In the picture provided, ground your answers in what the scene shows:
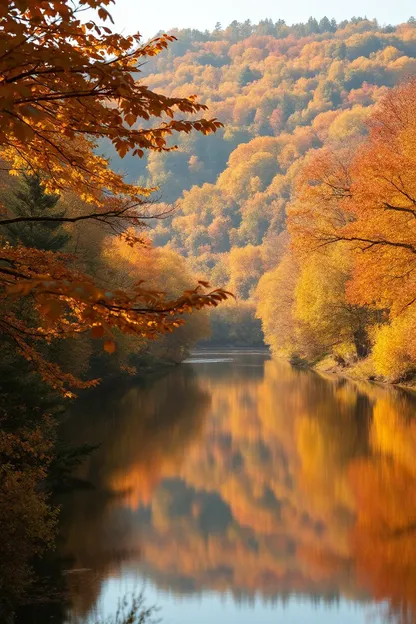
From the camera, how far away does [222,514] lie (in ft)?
47.2

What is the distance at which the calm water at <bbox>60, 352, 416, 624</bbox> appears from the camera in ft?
33.4

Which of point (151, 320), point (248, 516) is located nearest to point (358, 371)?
point (248, 516)

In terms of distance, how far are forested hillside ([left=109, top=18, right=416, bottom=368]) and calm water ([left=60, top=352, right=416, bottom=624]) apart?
62.8 m

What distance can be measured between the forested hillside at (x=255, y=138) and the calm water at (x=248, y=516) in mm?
62831

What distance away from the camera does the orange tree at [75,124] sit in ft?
15.0

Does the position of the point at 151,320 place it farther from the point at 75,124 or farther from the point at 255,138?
the point at 255,138

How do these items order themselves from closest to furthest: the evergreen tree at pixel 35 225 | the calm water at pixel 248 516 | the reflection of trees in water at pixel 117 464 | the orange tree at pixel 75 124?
the orange tree at pixel 75 124, the calm water at pixel 248 516, the reflection of trees in water at pixel 117 464, the evergreen tree at pixel 35 225

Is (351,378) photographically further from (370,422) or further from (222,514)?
(222,514)

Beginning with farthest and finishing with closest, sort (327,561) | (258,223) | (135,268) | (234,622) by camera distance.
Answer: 1. (258,223)
2. (135,268)
3. (327,561)
4. (234,622)

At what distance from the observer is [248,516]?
46.9ft

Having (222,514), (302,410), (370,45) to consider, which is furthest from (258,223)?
(222,514)

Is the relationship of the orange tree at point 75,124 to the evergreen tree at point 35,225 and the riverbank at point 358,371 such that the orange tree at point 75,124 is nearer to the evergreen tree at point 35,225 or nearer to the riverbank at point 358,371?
the evergreen tree at point 35,225

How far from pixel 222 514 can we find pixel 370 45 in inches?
6493

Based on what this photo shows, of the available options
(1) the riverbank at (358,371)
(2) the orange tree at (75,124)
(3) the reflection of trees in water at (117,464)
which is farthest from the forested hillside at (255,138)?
(2) the orange tree at (75,124)
